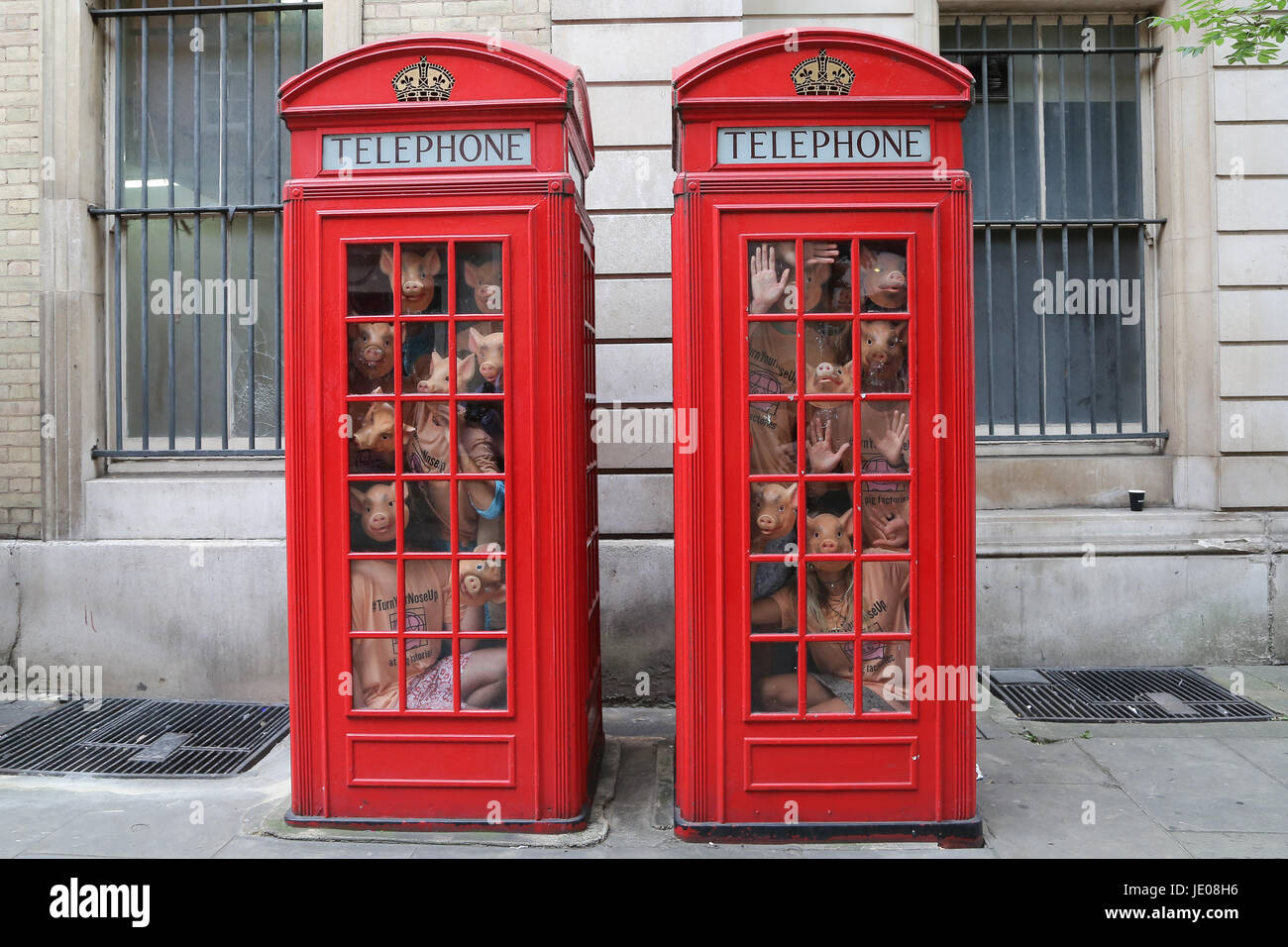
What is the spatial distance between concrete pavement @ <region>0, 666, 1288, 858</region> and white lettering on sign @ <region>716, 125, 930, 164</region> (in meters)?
2.95

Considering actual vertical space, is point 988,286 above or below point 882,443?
above

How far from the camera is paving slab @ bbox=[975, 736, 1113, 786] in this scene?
16.0 ft

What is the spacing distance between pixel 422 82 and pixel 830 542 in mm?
2664

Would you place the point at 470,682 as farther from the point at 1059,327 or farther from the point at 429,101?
the point at 1059,327

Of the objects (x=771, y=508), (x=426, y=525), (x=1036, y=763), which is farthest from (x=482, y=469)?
(x=1036, y=763)

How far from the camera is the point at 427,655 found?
13.8 feet

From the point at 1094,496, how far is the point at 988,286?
175 cm

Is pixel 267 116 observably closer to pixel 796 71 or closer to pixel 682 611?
pixel 796 71

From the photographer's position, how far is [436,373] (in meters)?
4.16

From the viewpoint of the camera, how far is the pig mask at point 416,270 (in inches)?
162

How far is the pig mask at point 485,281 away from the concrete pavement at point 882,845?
233cm

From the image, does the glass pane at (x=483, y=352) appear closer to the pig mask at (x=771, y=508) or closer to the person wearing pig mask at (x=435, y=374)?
the person wearing pig mask at (x=435, y=374)

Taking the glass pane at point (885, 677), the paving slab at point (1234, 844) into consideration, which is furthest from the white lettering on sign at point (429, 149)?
the paving slab at point (1234, 844)

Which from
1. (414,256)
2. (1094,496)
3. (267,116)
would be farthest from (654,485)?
(267,116)
